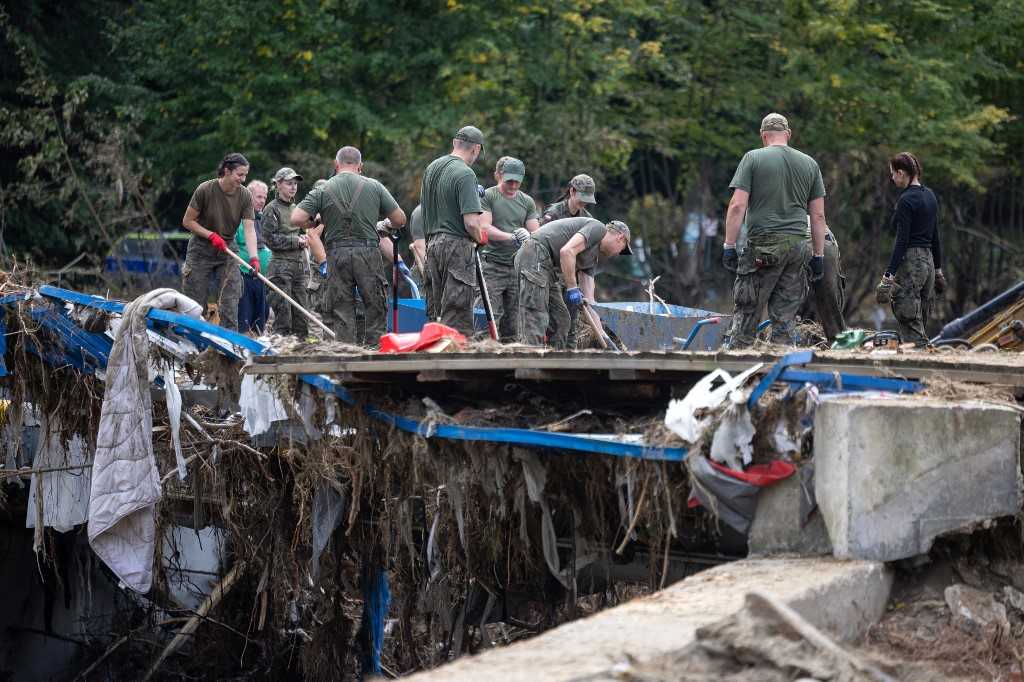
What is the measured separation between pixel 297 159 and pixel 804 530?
→ 1486 cm

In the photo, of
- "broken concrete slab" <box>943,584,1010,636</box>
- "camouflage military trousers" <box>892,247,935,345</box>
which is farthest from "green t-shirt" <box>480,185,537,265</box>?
"broken concrete slab" <box>943,584,1010,636</box>

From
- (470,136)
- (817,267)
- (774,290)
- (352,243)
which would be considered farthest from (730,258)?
(352,243)

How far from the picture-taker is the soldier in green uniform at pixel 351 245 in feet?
35.8

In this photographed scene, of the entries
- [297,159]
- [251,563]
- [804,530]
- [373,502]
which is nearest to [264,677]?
[251,563]

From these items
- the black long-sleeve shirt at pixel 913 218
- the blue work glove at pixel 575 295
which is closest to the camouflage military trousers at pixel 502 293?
the blue work glove at pixel 575 295

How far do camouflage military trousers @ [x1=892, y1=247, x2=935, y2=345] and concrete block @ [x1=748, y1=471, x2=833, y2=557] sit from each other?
5.07m

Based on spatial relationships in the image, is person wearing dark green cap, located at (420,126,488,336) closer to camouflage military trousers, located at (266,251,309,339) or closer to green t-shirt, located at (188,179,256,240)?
green t-shirt, located at (188,179,256,240)

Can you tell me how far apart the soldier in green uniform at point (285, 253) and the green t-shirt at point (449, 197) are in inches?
98.5

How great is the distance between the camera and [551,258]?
10945 mm

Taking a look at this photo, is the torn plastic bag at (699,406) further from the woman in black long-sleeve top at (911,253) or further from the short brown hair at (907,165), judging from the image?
the short brown hair at (907,165)

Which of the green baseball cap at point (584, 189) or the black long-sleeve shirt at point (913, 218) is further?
the green baseball cap at point (584, 189)

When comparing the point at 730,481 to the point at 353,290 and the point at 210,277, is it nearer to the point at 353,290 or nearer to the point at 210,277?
the point at 353,290

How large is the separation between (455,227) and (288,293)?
3.08m

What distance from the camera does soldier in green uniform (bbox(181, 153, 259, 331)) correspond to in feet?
37.7
